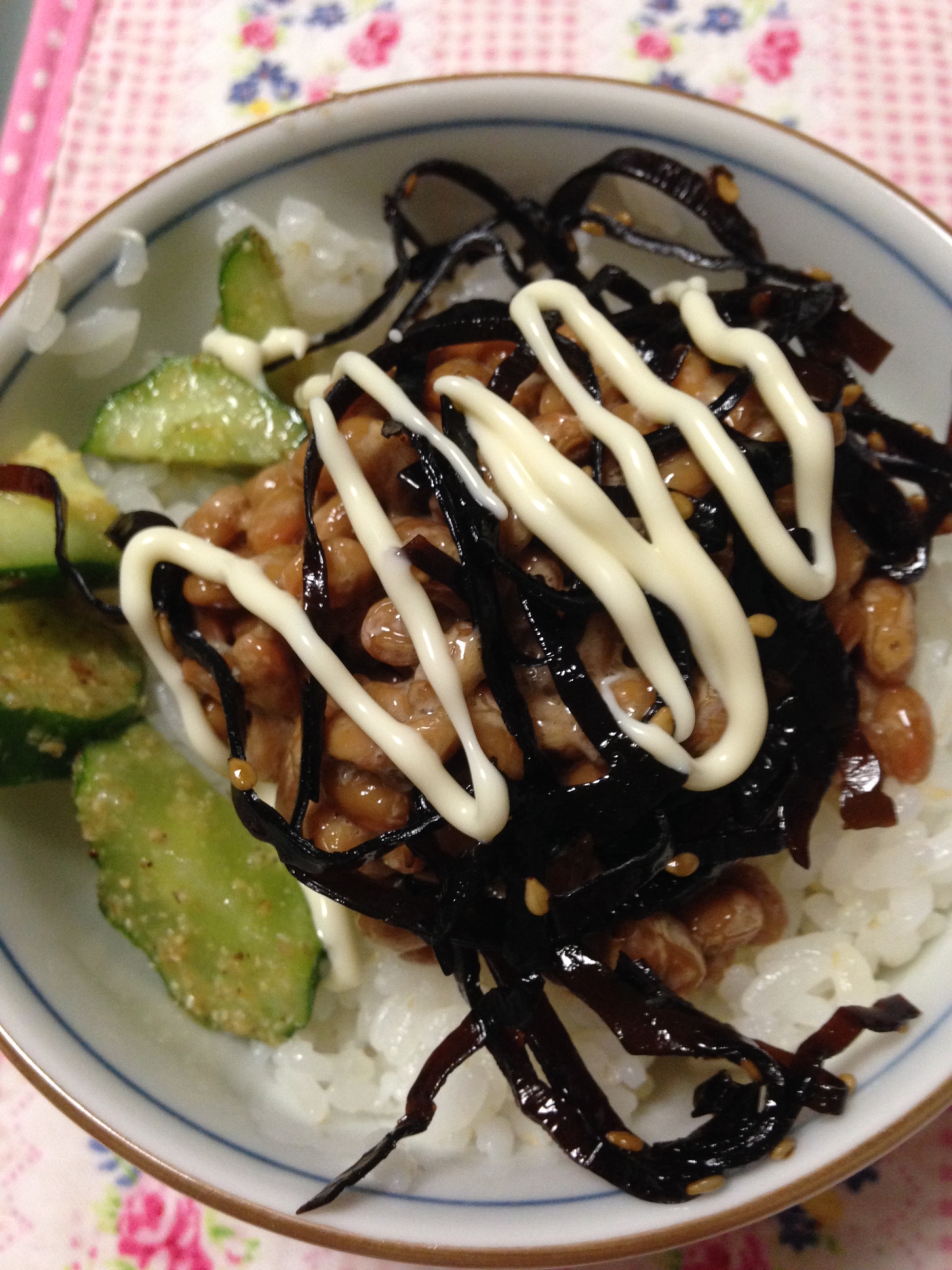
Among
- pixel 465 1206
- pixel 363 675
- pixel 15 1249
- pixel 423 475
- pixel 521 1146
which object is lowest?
pixel 15 1249

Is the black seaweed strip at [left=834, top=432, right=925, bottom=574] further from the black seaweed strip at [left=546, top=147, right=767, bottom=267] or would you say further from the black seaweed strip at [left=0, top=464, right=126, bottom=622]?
the black seaweed strip at [left=0, top=464, right=126, bottom=622]

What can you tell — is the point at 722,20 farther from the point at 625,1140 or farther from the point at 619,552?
the point at 625,1140

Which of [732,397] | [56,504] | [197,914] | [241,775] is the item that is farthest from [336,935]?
[732,397]

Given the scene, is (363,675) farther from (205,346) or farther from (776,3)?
(776,3)

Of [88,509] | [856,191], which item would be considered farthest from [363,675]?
[856,191]

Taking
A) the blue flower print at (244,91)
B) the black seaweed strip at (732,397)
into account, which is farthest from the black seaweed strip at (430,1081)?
the blue flower print at (244,91)

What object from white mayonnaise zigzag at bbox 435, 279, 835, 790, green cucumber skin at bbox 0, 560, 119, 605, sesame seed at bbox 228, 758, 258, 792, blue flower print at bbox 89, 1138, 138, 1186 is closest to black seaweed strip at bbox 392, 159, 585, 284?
white mayonnaise zigzag at bbox 435, 279, 835, 790

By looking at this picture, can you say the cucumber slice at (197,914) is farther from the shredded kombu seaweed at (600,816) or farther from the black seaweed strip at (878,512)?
the black seaweed strip at (878,512)
